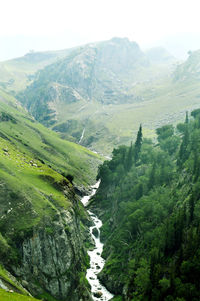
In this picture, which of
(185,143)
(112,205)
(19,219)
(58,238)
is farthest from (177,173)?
(19,219)

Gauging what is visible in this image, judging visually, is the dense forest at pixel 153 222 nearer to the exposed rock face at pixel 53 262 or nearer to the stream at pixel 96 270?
the stream at pixel 96 270

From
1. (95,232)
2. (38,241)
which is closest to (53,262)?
(38,241)

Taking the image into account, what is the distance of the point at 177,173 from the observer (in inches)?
5487

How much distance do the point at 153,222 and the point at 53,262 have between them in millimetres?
43215

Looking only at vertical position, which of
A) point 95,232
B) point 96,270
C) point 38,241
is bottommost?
point 95,232

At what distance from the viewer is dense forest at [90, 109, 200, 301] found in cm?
7869

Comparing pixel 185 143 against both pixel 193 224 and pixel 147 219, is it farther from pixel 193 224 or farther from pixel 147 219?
pixel 193 224

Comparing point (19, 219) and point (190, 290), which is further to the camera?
point (19, 219)

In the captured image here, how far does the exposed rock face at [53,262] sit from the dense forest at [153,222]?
18.9m

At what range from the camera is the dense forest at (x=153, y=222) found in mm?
78688

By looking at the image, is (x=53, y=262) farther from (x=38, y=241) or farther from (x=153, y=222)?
(x=153, y=222)

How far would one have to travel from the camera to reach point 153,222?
365 ft

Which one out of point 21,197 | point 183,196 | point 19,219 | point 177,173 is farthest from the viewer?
point 177,173

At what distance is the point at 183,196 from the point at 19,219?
2455 inches
